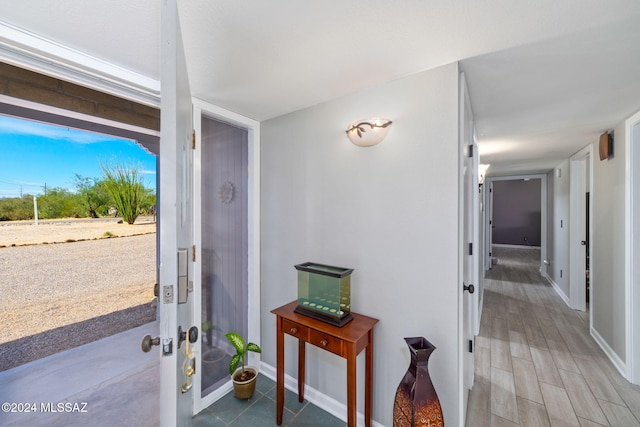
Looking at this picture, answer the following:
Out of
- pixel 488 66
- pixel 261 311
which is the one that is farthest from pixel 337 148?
pixel 261 311

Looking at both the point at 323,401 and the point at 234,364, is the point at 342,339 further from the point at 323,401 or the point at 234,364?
the point at 234,364

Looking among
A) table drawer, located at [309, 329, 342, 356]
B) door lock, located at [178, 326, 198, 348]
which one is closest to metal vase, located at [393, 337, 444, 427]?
Answer: table drawer, located at [309, 329, 342, 356]

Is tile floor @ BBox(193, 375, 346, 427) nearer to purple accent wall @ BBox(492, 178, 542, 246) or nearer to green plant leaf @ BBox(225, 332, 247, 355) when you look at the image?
green plant leaf @ BBox(225, 332, 247, 355)

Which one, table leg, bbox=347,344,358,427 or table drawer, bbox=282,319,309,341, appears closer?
table leg, bbox=347,344,358,427

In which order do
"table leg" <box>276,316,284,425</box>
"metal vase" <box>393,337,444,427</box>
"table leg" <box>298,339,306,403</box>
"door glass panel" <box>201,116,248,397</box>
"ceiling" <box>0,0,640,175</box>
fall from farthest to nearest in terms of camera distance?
"door glass panel" <box>201,116,248,397</box>
"table leg" <box>298,339,306,403</box>
"table leg" <box>276,316,284,425</box>
"metal vase" <box>393,337,444,427</box>
"ceiling" <box>0,0,640,175</box>

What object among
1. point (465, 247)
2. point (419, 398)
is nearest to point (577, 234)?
point (465, 247)

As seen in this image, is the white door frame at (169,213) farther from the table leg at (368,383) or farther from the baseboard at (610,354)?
the baseboard at (610,354)

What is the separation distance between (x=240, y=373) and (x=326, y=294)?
1.06 m

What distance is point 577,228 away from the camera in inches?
136

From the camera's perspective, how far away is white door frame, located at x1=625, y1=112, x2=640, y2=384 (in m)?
2.01

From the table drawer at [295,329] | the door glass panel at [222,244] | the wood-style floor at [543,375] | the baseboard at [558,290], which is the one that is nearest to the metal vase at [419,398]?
the table drawer at [295,329]

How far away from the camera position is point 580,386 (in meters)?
2.01

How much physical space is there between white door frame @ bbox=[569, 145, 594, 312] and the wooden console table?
3798 millimetres

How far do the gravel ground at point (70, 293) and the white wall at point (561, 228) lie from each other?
18.6 ft
